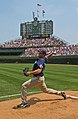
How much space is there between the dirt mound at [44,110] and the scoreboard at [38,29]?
7852 cm

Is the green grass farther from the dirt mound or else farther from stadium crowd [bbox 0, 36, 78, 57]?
stadium crowd [bbox 0, 36, 78, 57]

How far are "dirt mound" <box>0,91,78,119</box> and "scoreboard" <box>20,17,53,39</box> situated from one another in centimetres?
7852

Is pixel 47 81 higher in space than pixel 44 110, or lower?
lower

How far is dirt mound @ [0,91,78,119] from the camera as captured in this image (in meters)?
7.62

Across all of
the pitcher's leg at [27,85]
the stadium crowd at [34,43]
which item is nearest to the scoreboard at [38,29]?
the stadium crowd at [34,43]

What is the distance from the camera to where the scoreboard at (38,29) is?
8781cm

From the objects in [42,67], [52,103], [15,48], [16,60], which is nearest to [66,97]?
[52,103]

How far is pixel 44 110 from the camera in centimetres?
820

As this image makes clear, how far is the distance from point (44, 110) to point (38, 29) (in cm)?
8035

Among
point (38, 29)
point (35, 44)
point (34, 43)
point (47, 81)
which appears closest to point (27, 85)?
point (47, 81)

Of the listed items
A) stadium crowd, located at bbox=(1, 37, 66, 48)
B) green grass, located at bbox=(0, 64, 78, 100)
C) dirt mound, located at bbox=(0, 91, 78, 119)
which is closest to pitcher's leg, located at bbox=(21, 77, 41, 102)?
dirt mound, located at bbox=(0, 91, 78, 119)

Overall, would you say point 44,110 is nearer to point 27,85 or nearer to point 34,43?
point 27,85

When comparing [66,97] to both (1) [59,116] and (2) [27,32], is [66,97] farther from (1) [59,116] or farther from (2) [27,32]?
(2) [27,32]

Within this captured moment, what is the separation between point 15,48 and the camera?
85.2 metres
